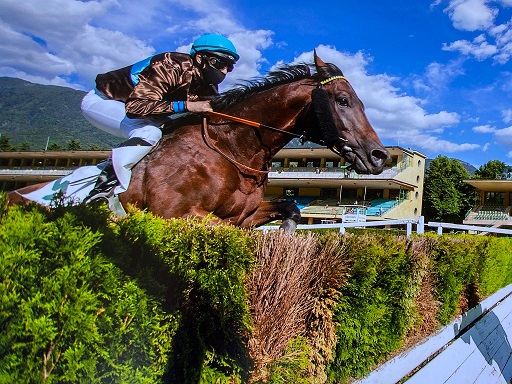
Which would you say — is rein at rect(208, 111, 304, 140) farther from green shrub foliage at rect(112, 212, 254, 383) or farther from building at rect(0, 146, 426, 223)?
building at rect(0, 146, 426, 223)

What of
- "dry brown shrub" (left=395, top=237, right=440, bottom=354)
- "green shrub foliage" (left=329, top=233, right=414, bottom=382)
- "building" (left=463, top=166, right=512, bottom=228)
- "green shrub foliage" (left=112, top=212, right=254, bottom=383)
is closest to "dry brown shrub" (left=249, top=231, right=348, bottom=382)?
"green shrub foliage" (left=329, top=233, right=414, bottom=382)

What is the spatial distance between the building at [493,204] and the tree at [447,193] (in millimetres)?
2936

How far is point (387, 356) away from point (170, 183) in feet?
8.21

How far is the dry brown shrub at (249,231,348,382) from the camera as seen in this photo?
107 inches

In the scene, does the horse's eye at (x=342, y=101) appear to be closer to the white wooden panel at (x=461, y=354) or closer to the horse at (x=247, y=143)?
the horse at (x=247, y=143)

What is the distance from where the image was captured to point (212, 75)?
377cm

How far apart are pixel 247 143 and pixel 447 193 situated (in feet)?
155

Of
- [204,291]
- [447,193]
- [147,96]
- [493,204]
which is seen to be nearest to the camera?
[204,291]

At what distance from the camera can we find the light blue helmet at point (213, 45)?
3611mm

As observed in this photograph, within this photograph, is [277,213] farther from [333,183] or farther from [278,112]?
[333,183]

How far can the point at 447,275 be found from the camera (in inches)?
227

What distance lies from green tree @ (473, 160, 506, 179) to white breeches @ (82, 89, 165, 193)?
52.9 metres

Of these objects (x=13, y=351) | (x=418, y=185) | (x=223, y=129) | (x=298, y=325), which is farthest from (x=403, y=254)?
(x=418, y=185)

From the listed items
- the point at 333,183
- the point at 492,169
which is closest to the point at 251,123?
the point at 333,183
